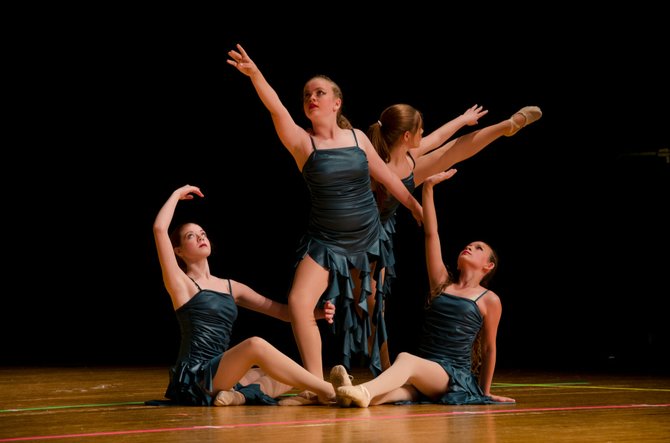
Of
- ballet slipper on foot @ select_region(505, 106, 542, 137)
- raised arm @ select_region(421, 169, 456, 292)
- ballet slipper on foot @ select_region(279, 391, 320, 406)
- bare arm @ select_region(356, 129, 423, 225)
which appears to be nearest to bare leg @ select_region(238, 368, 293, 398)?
ballet slipper on foot @ select_region(279, 391, 320, 406)

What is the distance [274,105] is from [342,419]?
115 cm

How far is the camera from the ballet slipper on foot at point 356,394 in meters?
2.92

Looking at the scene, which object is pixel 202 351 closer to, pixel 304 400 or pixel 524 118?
pixel 304 400

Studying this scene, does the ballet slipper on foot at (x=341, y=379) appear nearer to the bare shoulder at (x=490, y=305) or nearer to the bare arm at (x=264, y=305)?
the bare arm at (x=264, y=305)

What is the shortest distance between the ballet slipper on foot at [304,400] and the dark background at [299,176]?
2.83m

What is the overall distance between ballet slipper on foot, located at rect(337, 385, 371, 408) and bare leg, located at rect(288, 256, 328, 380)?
0.34 metres

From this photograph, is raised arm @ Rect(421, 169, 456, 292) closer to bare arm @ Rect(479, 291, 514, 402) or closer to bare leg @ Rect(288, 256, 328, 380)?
bare arm @ Rect(479, 291, 514, 402)

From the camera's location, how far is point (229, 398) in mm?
3131

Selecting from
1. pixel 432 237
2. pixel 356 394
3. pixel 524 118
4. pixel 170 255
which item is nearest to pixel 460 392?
pixel 356 394

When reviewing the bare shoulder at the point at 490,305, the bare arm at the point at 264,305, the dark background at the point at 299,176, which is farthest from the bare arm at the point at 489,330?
the dark background at the point at 299,176

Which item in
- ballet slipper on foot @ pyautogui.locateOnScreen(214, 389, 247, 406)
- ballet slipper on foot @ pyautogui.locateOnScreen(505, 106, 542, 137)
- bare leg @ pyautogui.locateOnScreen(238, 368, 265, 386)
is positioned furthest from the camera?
ballet slipper on foot @ pyautogui.locateOnScreen(505, 106, 542, 137)

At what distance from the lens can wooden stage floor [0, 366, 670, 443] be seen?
229 centimetres

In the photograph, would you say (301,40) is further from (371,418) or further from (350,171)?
(371,418)

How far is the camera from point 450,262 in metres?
6.54
